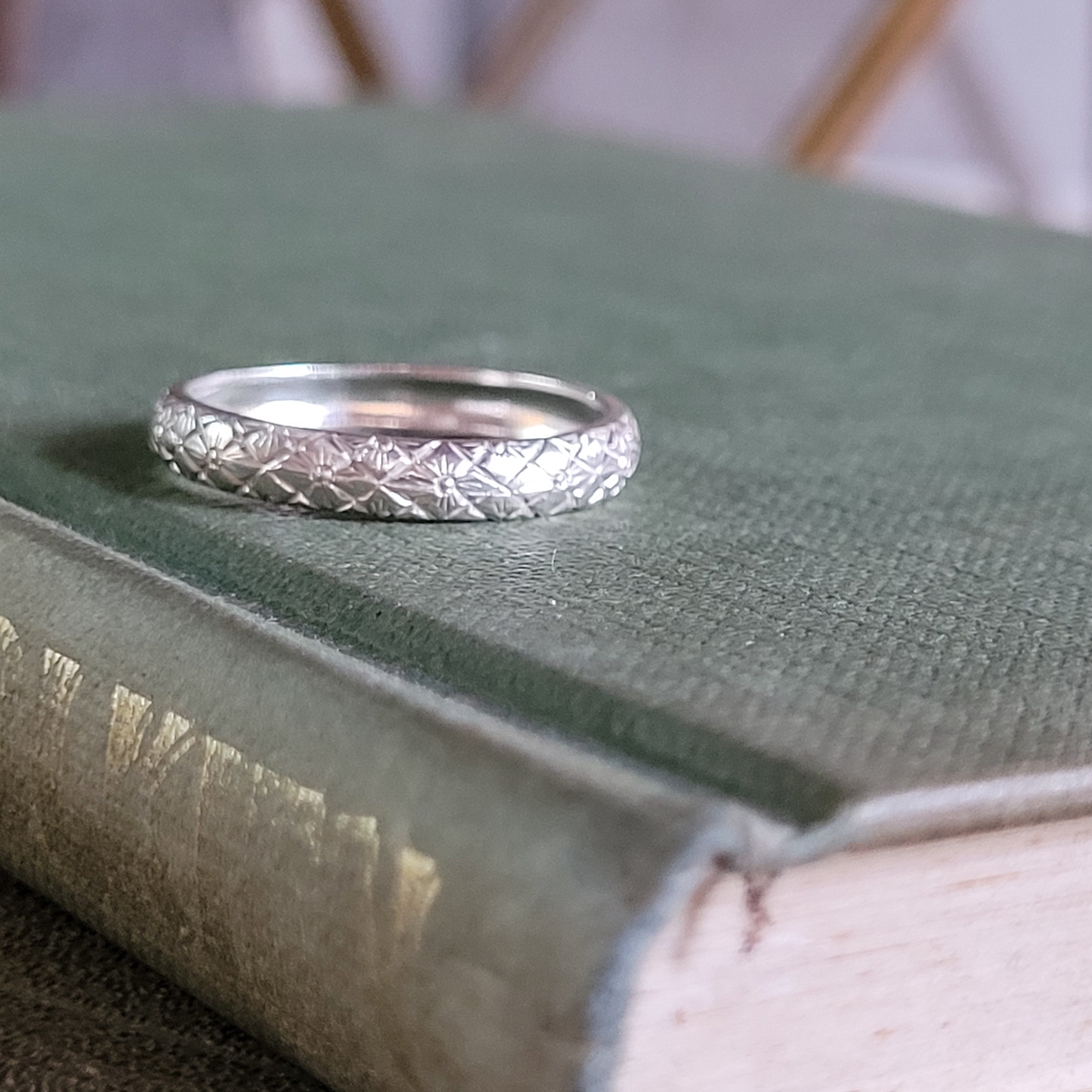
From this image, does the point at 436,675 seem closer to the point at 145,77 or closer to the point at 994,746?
the point at 994,746

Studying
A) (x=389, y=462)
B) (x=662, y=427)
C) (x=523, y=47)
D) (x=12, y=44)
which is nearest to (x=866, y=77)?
(x=523, y=47)

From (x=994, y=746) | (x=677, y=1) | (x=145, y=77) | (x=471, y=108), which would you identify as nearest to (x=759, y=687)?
(x=994, y=746)

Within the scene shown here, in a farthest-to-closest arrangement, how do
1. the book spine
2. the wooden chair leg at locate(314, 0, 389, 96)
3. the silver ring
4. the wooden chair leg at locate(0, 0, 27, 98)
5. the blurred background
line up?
the blurred background → the wooden chair leg at locate(314, 0, 389, 96) → the wooden chair leg at locate(0, 0, 27, 98) → the silver ring → the book spine

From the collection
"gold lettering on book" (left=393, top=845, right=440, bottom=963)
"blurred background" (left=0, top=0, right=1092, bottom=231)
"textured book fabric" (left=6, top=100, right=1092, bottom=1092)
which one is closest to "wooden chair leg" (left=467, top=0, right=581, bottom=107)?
"blurred background" (left=0, top=0, right=1092, bottom=231)

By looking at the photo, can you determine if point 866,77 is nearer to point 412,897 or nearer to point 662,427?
point 662,427

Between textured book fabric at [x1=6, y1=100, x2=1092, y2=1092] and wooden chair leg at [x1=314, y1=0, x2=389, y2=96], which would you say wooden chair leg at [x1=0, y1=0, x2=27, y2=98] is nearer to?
wooden chair leg at [x1=314, y1=0, x2=389, y2=96]

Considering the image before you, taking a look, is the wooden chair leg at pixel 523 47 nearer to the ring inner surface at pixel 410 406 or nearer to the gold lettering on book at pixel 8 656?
the ring inner surface at pixel 410 406
